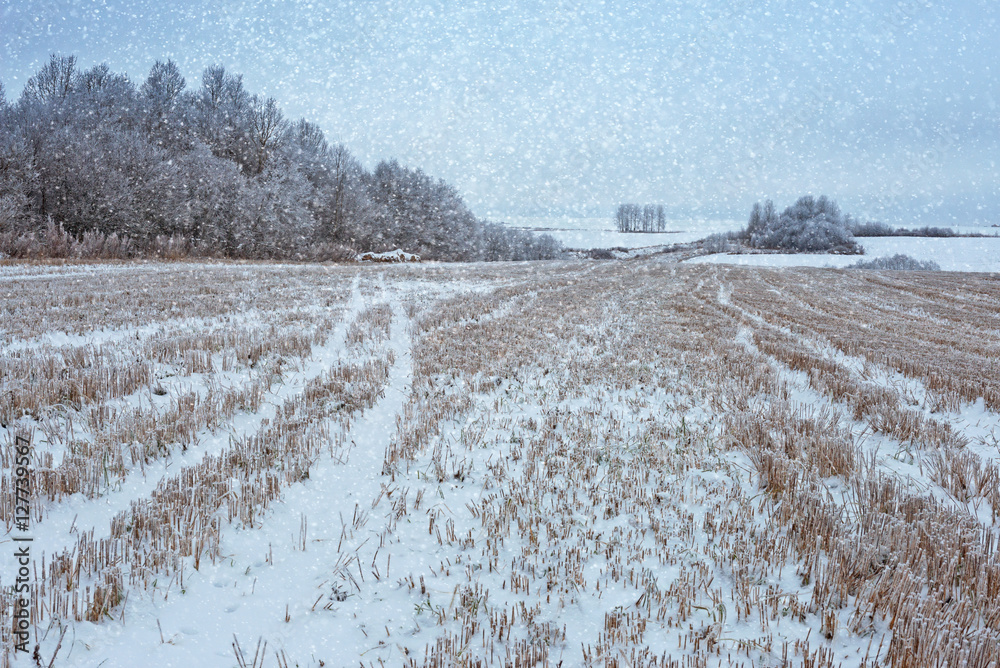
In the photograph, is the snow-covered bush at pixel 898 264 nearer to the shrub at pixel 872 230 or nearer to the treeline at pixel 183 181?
the shrub at pixel 872 230

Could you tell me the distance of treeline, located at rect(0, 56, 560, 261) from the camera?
1217 inches

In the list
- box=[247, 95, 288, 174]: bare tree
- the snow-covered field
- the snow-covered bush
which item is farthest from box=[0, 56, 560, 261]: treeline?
the snow-covered bush

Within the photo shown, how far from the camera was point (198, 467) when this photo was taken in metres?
4.32

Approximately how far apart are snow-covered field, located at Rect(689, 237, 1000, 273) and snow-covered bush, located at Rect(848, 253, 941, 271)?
1.09 m

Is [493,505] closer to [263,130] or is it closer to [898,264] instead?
[263,130]

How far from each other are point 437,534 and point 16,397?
497 centimetres

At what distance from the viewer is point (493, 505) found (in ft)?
13.6

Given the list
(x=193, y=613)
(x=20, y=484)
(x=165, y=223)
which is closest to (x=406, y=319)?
(x=20, y=484)

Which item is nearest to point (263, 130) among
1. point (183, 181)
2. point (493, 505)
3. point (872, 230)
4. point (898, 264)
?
point (183, 181)

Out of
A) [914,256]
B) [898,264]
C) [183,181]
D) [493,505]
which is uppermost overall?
[183,181]

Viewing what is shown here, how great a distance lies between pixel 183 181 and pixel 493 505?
1646 inches

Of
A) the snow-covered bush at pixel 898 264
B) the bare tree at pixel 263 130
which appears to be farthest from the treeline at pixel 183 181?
the snow-covered bush at pixel 898 264

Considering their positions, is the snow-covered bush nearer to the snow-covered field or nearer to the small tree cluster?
the snow-covered field

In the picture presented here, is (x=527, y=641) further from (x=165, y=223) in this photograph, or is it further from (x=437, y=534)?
(x=165, y=223)
